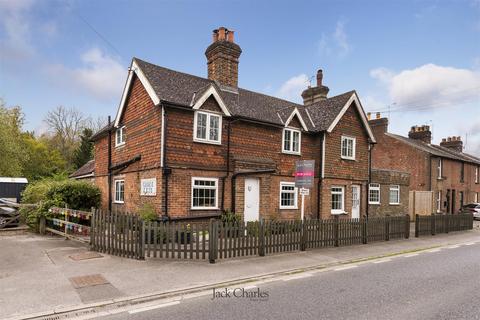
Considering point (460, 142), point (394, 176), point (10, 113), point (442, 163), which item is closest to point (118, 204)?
point (394, 176)

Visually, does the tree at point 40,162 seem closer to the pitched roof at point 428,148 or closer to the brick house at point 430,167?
the brick house at point 430,167

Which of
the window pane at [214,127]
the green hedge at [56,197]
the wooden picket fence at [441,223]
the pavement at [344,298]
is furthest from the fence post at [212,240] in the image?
the wooden picket fence at [441,223]

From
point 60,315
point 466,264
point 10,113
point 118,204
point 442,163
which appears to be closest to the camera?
point 60,315

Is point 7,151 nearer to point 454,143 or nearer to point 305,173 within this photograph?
point 305,173

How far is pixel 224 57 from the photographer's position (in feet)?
58.7

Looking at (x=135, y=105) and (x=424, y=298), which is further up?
(x=135, y=105)

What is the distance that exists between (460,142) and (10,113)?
54066 mm

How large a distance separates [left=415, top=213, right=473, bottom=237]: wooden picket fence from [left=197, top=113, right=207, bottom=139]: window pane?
12.0 meters

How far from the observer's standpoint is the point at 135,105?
1564cm

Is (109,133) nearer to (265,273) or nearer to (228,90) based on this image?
(228,90)

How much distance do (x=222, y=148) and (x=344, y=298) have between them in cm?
947

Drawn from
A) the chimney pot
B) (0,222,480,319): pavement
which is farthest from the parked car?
(0,222,480,319): pavement

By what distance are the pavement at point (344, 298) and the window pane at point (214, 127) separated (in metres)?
7.97

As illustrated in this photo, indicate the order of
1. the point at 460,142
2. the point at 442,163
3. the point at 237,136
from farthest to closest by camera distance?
the point at 460,142
the point at 442,163
the point at 237,136
